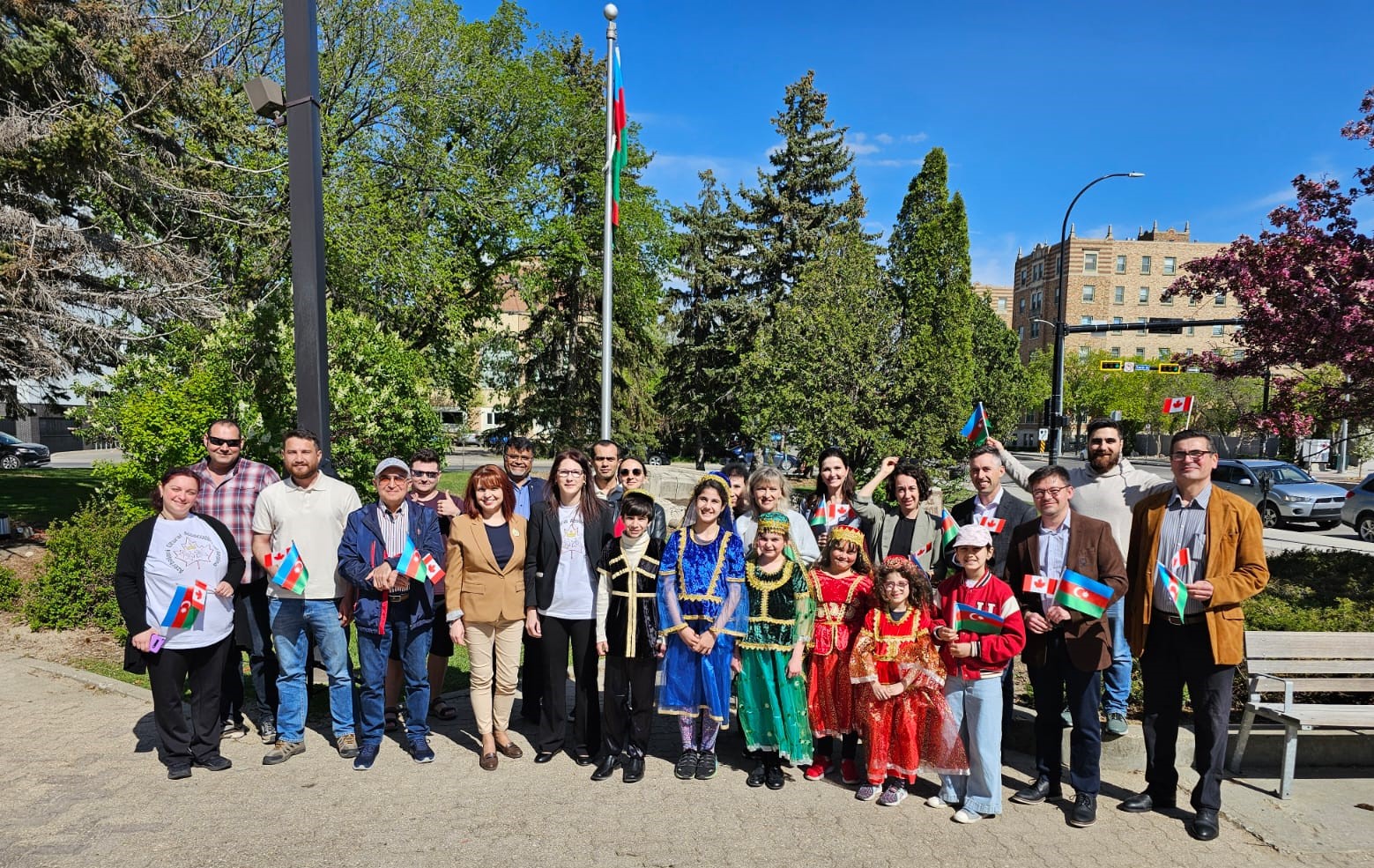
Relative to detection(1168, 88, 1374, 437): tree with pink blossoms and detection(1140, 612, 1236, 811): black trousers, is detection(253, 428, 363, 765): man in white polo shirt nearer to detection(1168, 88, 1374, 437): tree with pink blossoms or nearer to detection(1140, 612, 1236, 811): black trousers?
detection(1140, 612, 1236, 811): black trousers

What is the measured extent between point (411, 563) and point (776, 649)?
225 centimetres

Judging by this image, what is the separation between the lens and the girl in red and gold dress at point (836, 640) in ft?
15.6

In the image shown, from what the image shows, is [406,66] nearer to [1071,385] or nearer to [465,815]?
[465,815]

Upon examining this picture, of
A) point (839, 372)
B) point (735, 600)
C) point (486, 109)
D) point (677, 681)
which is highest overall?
point (486, 109)

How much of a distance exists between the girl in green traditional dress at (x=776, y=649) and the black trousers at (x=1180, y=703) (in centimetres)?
191

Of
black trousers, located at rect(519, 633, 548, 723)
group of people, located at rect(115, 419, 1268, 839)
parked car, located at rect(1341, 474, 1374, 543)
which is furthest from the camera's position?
parked car, located at rect(1341, 474, 1374, 543)

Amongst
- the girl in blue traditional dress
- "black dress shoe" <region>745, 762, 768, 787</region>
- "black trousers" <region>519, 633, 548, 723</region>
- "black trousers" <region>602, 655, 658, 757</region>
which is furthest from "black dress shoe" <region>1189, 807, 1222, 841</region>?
"black trousers" <region>519, 633, 548, 723</region>

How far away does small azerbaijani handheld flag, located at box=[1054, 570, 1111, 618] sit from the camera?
427cm

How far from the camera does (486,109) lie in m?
20.3

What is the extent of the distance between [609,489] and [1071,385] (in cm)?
6480

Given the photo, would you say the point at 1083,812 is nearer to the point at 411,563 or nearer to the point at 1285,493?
the point at 411,563

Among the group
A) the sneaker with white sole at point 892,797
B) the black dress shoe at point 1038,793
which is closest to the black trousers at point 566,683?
the sneaker with white sole at point 892,797

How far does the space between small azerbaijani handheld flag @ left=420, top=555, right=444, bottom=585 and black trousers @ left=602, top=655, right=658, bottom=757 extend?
1178 millimetres

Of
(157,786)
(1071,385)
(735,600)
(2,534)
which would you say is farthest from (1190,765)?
(1071,385)
